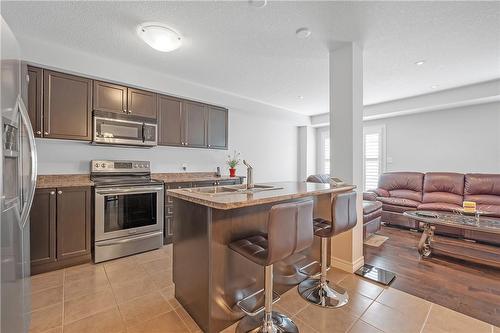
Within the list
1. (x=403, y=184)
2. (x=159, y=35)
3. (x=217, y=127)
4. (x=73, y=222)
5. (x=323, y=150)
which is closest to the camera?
(x=159, y=35)

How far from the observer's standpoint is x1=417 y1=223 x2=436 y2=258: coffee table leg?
3.02 m

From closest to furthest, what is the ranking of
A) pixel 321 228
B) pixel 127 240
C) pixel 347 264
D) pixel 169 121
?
pixel 321 228, pixel 347 264, pixel 127 240, pixel 169 121

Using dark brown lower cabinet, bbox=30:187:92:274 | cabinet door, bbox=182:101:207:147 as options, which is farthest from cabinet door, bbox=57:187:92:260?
cabinet door, bbox=182:101:207:147

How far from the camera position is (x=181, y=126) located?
387 centimetres

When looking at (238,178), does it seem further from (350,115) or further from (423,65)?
(423,65)

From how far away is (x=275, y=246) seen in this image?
1.41 metres

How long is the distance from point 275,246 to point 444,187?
15.6 ft

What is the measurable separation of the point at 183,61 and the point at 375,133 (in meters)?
4.93

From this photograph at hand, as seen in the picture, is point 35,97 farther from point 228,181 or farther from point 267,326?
point 267,326

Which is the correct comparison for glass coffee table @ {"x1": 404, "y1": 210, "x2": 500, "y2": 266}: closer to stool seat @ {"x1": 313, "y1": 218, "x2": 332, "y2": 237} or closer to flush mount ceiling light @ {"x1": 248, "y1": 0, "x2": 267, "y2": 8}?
stool seat @ {"x1": 313, "y1": 218, "x2": 332, "y2": 237}

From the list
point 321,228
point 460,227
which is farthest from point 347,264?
point 460,227

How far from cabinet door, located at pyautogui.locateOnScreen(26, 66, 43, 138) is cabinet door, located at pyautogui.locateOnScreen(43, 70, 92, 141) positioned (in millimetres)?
36

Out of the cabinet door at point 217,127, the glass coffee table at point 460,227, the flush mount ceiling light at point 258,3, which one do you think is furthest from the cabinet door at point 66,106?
the glass coffee table at point 460,227

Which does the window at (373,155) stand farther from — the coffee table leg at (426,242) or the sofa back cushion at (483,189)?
the coffee table leg at (426,242)
